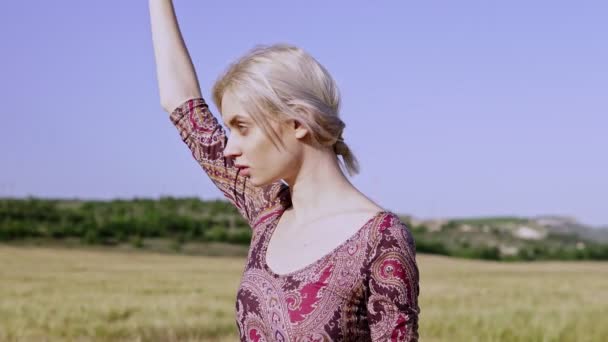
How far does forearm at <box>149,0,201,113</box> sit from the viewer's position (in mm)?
2227

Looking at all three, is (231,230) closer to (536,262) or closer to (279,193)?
(536,262)

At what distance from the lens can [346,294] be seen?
1.64 metres

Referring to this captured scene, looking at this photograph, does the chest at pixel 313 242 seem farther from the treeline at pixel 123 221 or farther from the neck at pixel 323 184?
the treeline at pixel 123 221

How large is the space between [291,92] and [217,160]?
534 mm

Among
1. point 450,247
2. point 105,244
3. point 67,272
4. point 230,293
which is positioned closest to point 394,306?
point 230,293

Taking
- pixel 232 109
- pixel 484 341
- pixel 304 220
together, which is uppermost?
pixel 232 109

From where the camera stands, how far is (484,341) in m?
5.69

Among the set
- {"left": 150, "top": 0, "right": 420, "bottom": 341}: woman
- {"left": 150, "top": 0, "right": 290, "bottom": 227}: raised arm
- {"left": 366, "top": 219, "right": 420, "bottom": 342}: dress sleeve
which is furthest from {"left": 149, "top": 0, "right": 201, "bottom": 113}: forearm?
{"left": 366, "top": 219, "right": 420, "bottom": 342}: dress sleeve

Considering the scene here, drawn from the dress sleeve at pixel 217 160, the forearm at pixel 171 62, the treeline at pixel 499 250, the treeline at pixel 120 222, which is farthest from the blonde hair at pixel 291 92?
the treeline at pixel 499 250

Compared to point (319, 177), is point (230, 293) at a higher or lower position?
lower

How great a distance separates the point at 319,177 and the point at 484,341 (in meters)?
4.25

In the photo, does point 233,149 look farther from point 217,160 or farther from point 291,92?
point 217,160

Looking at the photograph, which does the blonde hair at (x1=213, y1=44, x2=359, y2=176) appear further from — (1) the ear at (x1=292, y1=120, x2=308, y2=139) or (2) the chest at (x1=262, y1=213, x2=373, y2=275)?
(2) the chest at (x1=262, y1=213, x2=373, y2=275)

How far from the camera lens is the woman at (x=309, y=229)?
5.32ft
